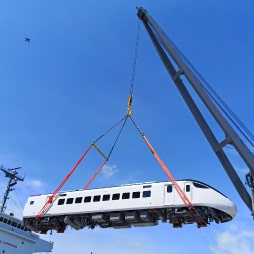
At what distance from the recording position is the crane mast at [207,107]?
569 inches

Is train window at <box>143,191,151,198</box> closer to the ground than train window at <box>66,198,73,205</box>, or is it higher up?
closer to the ground

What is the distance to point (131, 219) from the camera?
18516 millimetres

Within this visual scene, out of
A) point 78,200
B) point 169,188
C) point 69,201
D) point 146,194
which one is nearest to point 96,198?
point 78,200

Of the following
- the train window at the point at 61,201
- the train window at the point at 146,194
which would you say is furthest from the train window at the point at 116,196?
the train window at the point at 61,201

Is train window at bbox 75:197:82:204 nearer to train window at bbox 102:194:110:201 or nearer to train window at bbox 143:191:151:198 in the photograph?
train window at bbox 102:194:110:201

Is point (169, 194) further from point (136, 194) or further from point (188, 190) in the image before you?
point (136, 194)

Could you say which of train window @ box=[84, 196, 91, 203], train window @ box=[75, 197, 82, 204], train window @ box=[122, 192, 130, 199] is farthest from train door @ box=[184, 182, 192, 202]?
train window @ box=[75, 197, 82, 204]

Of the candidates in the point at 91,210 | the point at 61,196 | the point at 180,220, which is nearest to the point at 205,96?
the point at 180,220

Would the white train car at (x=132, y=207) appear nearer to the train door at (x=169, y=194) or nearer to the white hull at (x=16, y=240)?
the train door at (x=169, y=194)

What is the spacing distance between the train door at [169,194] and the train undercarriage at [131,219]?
0.47 meters

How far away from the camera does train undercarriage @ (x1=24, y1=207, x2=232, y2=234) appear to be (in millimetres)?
17587

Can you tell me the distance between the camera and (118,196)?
19328 mm

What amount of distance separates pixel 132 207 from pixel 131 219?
738 mm

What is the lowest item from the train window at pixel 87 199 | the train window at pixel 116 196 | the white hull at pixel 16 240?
the train window at pixel 116 196
